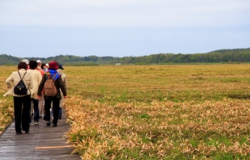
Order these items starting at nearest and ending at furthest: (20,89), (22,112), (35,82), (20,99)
Result: 1. (20,89)
2. (20,99)
3. (22,112)
4. (35,82)

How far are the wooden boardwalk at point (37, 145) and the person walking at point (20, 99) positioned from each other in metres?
Result: 0.27

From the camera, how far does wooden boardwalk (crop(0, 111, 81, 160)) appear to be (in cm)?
888

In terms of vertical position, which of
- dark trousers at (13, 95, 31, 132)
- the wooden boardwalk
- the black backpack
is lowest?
the wooden boardwalk

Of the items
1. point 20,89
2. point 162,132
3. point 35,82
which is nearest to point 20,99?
point 20,89

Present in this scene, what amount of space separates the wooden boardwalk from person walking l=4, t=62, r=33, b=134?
274 millimetres

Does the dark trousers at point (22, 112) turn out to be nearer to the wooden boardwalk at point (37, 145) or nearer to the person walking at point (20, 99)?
the person walking at point (20, 99)

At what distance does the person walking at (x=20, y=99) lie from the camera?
11.5m

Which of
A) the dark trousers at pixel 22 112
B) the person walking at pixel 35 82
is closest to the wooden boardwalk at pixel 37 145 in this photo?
the dark trousers at pixel 22 112

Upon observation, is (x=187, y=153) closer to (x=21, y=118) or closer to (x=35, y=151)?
(x=35, y=151)

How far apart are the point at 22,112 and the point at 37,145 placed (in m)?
2.17

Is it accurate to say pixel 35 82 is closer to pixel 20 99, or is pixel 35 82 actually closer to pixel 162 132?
pixel 20 99

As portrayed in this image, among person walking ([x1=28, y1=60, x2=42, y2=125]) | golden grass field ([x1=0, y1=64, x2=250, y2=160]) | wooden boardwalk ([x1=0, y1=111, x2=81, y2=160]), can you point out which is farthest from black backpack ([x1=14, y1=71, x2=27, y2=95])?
person walking ([x1=28, y1=60, x2=42, y2=125])

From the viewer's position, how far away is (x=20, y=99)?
11625 mm

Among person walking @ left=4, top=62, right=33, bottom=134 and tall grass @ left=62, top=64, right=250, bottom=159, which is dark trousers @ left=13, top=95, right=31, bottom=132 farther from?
tall grass @ left=62, top=64, right=250, bottom=159
